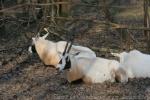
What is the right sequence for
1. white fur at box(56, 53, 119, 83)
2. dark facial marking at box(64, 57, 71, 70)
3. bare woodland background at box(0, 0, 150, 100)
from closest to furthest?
bare woodland background at box(0, 0, 150, 100), white fur at box(56, 53, 119, 83), dark facial marking at box(64, 57, 71, 70)

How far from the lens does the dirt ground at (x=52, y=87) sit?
20.1ft

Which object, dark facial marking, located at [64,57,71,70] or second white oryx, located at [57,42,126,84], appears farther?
dark facial marking, located at [64,57,71,70]

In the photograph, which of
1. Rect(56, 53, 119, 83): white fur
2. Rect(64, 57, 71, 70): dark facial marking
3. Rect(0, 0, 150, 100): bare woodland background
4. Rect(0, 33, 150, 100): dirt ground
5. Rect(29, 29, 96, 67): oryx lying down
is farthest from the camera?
Rect(29, 29, 96, 67): oryx lying down

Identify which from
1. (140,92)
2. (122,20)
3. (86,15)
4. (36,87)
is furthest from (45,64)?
(86,15)

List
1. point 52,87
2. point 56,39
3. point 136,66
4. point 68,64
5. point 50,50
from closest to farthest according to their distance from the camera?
point 52,87
point 136,66
point 68,64
point 50,50
point 56,39

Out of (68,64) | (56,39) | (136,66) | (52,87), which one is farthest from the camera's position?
(56,39)

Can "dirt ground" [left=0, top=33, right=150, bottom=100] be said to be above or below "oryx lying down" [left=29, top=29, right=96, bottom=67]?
below

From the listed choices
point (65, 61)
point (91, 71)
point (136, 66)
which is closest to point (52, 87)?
point (91, 71)

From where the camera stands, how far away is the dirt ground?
6125 mm

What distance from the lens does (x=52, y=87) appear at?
6.57 m

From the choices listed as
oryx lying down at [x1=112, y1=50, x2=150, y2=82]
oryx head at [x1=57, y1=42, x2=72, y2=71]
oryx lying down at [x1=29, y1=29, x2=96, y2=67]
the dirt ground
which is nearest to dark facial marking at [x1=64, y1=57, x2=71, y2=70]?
oryx head at [x1=57, y1=42, x2=72, y2=71]

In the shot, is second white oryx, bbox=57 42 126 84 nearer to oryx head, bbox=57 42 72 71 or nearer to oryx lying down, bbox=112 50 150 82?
oryx lying down, bbox=112 50 150 82

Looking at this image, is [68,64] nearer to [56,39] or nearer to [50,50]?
[50,50]

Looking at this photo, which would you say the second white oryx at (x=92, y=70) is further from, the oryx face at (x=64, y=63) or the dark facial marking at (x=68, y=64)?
the oryx face at (x=64, y=63)
